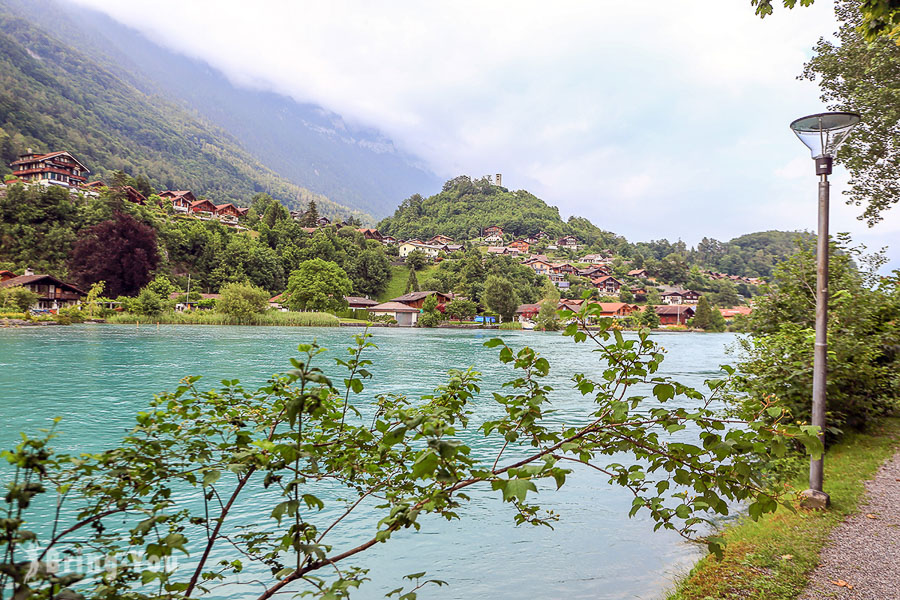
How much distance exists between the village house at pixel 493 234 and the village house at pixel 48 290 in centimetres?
9273

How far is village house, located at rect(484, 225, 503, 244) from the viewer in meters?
124

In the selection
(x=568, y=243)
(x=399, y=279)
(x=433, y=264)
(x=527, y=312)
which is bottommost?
(x=527, y=312)

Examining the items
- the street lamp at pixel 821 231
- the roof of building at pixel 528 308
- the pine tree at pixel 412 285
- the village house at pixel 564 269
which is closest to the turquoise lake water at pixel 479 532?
the street lamp at pixel 821 231

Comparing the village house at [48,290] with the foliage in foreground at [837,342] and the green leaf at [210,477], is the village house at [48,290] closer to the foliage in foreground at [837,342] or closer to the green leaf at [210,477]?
the green leaf at [210,477]

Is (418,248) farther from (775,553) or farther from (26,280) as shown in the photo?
(775,553)

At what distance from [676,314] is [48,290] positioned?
79.5 metres

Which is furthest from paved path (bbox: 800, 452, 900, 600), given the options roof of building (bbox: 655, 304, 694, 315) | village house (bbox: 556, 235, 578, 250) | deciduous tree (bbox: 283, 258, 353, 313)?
village house (bbox: 556, 235, 578, 250)

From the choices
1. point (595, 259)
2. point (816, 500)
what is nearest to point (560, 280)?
point (595, 259)

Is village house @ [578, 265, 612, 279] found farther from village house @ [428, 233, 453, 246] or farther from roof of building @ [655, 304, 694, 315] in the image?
village house @ [428, 233, 453, 246]

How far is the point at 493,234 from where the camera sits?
414 ft

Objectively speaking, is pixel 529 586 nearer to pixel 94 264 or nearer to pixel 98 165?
pixel 94 264

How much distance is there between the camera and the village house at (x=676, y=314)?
246 feet

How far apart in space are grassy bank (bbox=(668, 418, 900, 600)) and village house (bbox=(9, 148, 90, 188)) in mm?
86203

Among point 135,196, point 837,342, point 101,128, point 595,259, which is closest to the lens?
point 837,342
